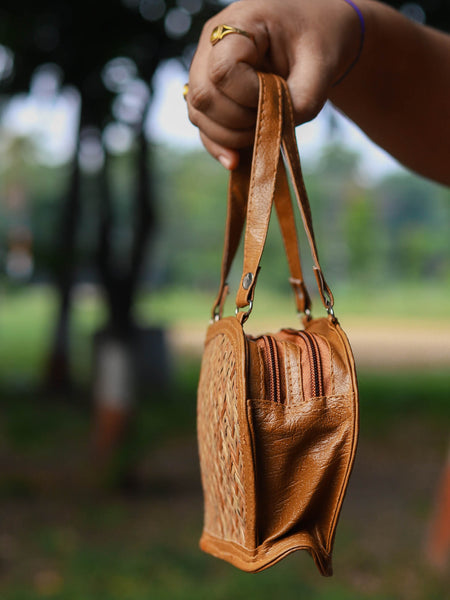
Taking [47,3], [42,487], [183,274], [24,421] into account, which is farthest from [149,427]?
[183,274]

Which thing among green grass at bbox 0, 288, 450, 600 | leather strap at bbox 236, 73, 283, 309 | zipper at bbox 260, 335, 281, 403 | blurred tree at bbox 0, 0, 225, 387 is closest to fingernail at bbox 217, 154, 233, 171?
leather strap at bbox 236, 73, 283, 309

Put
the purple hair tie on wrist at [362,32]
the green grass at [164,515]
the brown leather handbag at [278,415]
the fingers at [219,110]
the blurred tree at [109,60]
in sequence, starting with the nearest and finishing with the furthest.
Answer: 1. the brown leather handbag at [278,415]
2. the fingers at [219,110]
3. the purple hair tie on wrist at [362,32]
4. the green grass at [164,515]
5. the blurred tree at [109,60]

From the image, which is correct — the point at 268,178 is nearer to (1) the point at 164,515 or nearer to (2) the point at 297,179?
(2) the point at 297,179

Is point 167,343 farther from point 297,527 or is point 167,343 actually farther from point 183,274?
point 183,274

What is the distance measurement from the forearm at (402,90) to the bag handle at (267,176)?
0.90 feet

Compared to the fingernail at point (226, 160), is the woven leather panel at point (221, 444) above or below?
below

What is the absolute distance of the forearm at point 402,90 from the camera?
1341 mm

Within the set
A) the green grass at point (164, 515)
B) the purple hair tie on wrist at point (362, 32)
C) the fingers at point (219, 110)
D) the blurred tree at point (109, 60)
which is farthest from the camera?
the blurred tree at point (109, 60)

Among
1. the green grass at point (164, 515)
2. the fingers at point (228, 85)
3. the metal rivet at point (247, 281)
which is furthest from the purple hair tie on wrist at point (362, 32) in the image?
the green grass at point (164, 515)

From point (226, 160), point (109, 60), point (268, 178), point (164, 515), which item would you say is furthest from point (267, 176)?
point (109, 60)

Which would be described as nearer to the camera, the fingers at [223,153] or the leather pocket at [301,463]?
the leather pocket at [301,463]

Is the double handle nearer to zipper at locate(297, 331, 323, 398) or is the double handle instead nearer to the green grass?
zipper at locate(297, 331, 323, 398)

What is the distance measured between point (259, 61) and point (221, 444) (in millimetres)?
642

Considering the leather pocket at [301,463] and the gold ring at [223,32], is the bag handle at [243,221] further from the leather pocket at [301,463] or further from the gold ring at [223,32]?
the leather pocket at [301,463]
